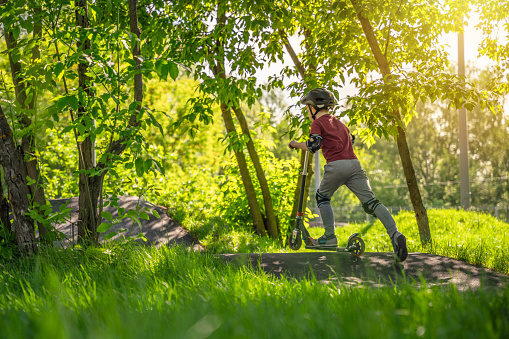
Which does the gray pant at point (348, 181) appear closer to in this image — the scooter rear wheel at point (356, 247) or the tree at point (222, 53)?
the scooter rear wheel at point (356, 247)

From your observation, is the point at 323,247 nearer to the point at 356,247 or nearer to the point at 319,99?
the point at 356,247

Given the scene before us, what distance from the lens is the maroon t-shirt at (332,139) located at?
489 centimetres

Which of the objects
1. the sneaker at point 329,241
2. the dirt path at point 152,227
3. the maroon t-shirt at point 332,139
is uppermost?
the maroon t-shirt at point 332,139

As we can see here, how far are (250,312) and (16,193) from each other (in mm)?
3524

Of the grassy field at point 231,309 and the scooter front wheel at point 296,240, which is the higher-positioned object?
the grassy field at point 231,309

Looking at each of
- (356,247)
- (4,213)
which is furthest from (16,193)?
(356,247)

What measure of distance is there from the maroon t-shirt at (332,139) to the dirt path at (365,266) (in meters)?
1.13

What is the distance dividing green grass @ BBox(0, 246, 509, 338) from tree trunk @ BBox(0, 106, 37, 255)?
1.21 metres

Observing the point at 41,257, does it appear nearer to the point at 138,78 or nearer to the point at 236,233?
the point at 138,78

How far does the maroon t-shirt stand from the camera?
16.0 ft

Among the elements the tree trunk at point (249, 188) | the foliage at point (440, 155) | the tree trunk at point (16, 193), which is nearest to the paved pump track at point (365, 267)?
the tree trunk at point (16, 193)

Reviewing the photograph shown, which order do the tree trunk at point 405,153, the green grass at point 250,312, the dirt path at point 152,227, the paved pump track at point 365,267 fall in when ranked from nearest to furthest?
the green grass at point 250,312, the paved pump track at point 365,267, the tree trunk at point 405,153, the dirt path at point 152,227

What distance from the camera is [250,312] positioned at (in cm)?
229

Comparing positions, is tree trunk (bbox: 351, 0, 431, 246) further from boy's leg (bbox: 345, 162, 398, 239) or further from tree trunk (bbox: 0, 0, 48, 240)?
tree trunk (bbox: 0, 0, 48, 240)
